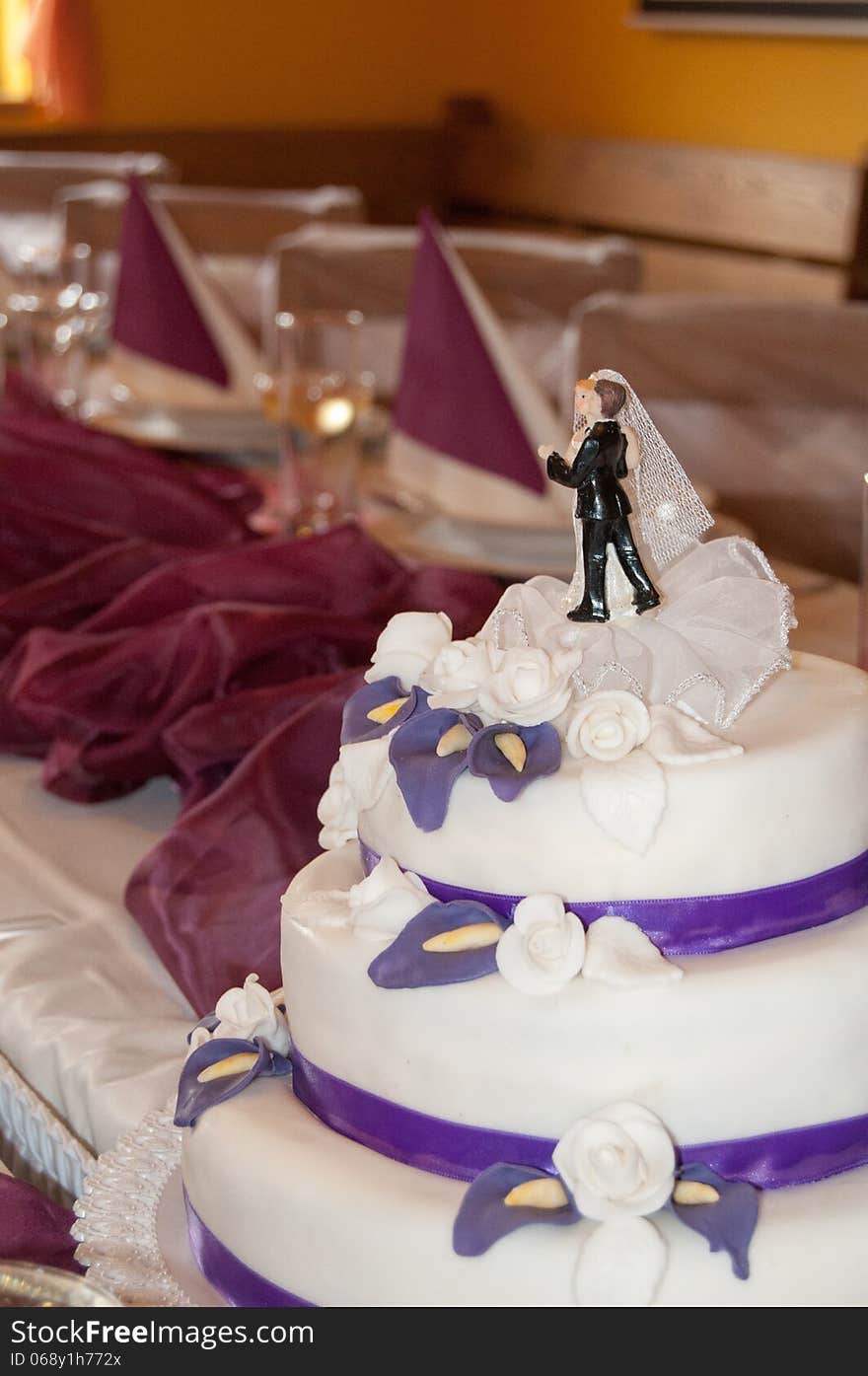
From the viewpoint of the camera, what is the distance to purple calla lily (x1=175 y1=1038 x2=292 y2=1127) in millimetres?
904

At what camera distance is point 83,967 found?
125 cm

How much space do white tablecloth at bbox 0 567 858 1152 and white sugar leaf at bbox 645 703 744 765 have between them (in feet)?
1.49

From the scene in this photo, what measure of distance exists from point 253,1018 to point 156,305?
1968mm

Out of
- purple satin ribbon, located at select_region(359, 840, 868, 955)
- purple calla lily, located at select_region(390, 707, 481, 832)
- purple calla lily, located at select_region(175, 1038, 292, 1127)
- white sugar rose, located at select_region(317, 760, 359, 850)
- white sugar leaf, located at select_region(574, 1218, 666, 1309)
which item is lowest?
purple calla lily, located at select_region(175, 1038, 292, 1127)

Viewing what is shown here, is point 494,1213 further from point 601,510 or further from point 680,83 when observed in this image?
point 680,83

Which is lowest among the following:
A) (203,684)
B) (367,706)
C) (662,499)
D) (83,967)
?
(83,967)

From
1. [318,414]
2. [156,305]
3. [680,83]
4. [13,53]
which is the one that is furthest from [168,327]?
[13,53]

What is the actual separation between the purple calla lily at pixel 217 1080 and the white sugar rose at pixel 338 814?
0.12m

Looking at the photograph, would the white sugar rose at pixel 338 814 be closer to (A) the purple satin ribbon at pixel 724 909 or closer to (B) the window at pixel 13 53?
(A) the purple satin ribbon at pixel 724 909

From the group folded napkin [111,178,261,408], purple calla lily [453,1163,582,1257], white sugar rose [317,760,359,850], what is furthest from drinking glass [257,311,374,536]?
purple calla lily [453,1163,582,1257]

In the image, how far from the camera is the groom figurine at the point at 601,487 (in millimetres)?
890

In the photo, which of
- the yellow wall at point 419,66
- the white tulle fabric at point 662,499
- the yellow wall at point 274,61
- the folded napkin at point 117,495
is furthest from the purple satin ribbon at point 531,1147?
the yellow wall at point 274,61

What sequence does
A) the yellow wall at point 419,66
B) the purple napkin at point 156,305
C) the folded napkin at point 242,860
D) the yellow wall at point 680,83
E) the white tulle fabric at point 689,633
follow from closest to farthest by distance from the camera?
the white tulle fabric at point 689,633
the folded napkin at point 242,860
the purple napkin at point 156,305
the yellow wall at point 680,83
the yellow wall at point 419,66

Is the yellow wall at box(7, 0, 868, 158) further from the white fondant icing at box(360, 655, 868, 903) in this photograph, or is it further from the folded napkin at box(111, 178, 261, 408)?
the white fondant icing at box(360, 655, 868, 903)
